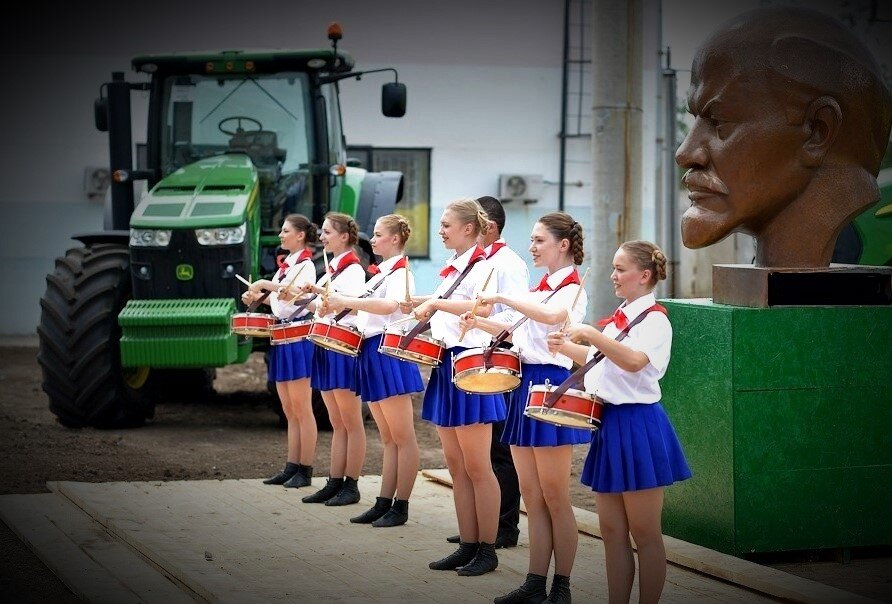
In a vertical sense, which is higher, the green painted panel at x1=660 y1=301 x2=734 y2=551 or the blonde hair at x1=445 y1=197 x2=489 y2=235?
the blonde hair at x1=445 y1=197 x2=489 y2=235

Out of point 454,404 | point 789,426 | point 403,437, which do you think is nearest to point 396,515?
point 403,437

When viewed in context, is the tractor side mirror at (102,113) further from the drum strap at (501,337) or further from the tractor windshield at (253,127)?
the drum strap at (501,337)

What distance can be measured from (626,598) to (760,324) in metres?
1.80

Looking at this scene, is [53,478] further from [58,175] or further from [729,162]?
[58,175]

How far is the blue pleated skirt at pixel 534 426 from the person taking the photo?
573cm

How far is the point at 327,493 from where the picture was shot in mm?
8281

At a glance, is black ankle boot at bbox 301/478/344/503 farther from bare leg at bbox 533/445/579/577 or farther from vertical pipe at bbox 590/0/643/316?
vertical pipe at bbox 590/0/643/316

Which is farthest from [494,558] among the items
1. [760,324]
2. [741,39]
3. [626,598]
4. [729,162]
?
[741,39]

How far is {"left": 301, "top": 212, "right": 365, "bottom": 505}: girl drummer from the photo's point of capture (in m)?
8.00

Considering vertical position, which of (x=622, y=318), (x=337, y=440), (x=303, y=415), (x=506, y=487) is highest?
(x=622, y=318)

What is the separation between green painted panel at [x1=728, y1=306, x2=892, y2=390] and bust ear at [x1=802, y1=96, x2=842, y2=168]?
2.48 ft

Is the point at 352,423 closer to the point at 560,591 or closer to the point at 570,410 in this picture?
the point at 560,591

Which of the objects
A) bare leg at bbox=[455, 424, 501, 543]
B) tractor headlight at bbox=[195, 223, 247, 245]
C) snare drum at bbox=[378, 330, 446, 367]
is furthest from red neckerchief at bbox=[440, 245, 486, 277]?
tractor headlight at bbox=[195, 223, 247, 245]

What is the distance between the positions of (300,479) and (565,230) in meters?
3.53
